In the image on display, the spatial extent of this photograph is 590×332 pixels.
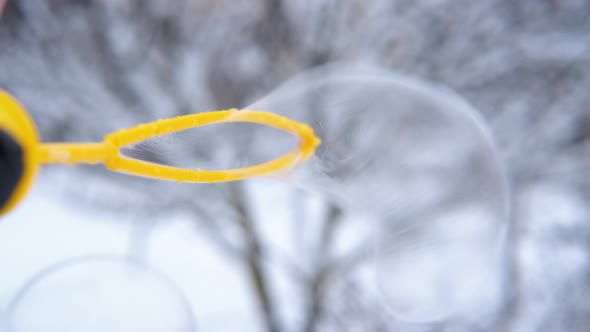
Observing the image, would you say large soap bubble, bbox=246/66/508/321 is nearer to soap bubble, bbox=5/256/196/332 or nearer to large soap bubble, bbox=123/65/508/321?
large soap bubble, bbox=123/65/508/321

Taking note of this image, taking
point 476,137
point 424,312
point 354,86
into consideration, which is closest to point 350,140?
point 354,86

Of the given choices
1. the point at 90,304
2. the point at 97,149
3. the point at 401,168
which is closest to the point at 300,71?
the point at 401,168

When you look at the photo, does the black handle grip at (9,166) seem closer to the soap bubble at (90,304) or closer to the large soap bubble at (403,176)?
the large soap bubble at (403,176)

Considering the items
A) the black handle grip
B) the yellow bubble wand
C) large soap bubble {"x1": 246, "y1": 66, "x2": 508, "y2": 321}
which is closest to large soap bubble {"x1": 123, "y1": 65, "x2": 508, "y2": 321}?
large soap bubble {"x1": 246, "y1": 66, "x2": 508, "y2": 321}

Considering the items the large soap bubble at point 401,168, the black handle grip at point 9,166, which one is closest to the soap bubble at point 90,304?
the large soap bubble at point 401,168

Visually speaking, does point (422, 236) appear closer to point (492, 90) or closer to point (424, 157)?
point (424, 157)

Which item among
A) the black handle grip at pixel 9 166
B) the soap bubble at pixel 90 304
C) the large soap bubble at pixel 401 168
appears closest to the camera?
the black handle grip at pixel 9 166

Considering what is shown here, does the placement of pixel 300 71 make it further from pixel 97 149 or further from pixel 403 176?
pixel 97 149
